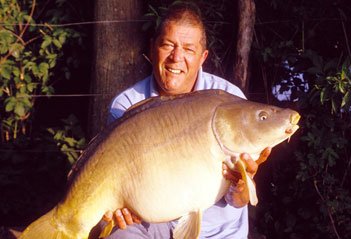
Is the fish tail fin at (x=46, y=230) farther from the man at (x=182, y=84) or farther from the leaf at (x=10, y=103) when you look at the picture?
the leaf at (x=10, y=103)

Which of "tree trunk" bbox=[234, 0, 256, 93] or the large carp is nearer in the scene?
the large carp

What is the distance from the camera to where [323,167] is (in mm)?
4371

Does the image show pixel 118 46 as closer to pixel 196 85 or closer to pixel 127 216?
pixel 196 85

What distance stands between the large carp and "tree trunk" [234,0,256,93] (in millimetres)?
1689

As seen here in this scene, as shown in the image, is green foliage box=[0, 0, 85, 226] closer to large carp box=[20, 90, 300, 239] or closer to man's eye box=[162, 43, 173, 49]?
man's eye box=[162, 43, 173, 49]

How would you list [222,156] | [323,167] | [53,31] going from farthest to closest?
[53,31] → [323,167] → [222,156]

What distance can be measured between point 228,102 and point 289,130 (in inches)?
12.6

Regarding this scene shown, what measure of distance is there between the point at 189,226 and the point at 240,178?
1.11ft

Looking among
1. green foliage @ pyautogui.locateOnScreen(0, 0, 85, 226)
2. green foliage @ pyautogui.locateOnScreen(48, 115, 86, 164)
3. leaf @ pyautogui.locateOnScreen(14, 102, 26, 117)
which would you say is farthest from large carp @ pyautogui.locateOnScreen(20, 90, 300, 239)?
leaf @ pyautogui.locateOnScreen(14, 102, 26, 117)

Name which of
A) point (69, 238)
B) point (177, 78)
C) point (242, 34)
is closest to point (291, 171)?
point (242, 34)

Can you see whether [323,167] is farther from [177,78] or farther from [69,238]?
[69,238]

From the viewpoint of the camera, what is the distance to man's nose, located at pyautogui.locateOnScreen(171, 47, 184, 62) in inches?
131

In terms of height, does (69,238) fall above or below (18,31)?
below

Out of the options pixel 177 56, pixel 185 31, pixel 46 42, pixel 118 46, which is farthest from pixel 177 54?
pixel 46 42
